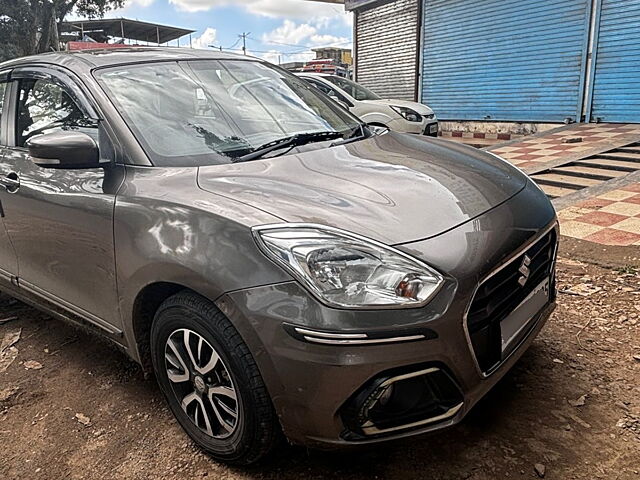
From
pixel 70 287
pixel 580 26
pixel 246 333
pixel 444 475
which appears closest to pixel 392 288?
pixel 246 333

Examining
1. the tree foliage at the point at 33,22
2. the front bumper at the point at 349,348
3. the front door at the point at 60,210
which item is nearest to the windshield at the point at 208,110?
the front door at the point at 60,210

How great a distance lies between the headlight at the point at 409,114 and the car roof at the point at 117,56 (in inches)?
247

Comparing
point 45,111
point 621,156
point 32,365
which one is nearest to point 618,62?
point 621,156

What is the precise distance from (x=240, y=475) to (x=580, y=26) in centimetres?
978

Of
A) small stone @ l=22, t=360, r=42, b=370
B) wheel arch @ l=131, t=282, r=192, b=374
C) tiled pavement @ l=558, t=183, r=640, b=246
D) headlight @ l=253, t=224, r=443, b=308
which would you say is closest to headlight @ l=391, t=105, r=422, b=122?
tiled pavement @ l=558, t=183, r=640, b=246

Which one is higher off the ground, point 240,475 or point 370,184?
point 370,184

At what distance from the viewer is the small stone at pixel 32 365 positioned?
106 inches

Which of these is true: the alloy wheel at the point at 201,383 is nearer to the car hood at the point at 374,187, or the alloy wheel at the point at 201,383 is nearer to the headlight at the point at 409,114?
the car hood at the point at 374,187

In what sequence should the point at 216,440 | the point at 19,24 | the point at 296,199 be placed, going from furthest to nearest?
the point at 19,24 → the point at 216,440 → the point at 296,199

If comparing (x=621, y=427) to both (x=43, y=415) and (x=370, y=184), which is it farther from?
(x=43, y=415)

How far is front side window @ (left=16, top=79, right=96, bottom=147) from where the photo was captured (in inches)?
93.5

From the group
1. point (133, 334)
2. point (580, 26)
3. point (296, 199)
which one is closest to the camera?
point (296, 199)

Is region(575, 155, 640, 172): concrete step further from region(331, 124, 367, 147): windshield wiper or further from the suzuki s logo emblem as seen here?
the suzuki s logo emblem

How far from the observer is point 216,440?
1929 millimetres
